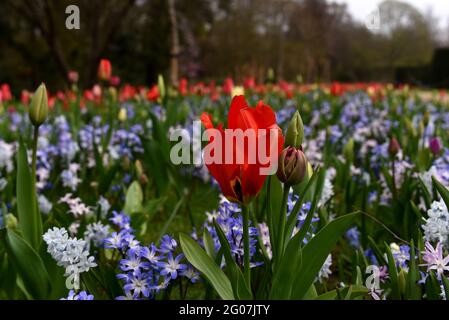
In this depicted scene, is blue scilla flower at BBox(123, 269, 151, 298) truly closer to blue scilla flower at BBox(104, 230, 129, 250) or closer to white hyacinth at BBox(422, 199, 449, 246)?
blue scilla flower at BBox(104, 230, 129, 250)

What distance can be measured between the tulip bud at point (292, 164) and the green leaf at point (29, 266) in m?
0.54

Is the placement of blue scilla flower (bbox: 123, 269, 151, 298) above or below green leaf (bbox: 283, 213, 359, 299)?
below

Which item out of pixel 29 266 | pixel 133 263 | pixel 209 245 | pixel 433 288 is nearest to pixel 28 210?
pixel 29 266

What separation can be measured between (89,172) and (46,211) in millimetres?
947

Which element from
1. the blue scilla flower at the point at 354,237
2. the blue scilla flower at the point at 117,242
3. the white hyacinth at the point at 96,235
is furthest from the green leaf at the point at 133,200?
the blue scilla flower at the point at 354,237

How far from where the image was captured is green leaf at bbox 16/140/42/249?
112 centimetres

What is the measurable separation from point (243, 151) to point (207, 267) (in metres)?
0.22

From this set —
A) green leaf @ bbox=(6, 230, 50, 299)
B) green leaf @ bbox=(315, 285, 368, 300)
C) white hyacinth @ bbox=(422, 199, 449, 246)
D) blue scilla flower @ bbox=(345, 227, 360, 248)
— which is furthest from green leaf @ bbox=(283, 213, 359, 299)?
blue scilla flower @ bbox=(345, 227, 360, 248)

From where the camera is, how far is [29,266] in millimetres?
1073

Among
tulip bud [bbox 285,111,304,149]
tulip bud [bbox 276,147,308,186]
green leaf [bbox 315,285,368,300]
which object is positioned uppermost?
tulip bud [bbox 285,111,304,149]

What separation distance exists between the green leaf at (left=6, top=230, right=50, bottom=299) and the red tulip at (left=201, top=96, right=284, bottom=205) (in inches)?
17.8

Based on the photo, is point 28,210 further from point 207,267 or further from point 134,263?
point 207,267

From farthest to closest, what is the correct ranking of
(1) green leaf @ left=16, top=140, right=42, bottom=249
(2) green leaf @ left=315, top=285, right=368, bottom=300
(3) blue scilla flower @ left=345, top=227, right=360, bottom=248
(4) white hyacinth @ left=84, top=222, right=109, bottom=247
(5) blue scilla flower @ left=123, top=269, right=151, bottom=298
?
1. (3) blue scilla flower @ left=345, top=227, right=360, bottom=248
2. (4) white hyacinth @ left=84, top=222, right=109, bottom=247
3. (1) green leaf @ left=16, top=140, right=42, bottom=249
4. (5) blue scilla flower @ left=123, top=269, right=151, bottom=298
5. (2) green leaf @ left=315, top=285, right=368, bottom=300

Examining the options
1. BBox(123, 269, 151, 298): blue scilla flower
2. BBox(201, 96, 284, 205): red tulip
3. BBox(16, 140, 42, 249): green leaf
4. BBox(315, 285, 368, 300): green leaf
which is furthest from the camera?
BBox(16, 140, 42, 249): green leaf
